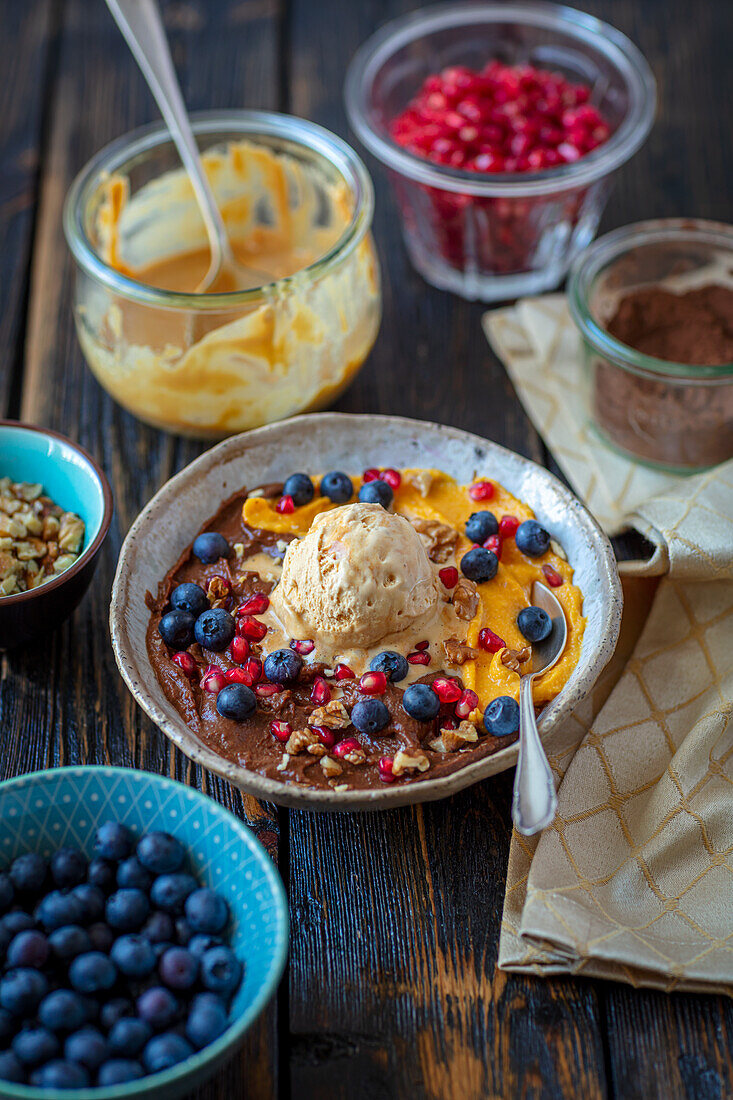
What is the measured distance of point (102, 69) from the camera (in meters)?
3.98

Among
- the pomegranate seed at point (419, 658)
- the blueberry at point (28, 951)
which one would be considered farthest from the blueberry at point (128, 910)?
the pomegranate seed at point (419, 658)

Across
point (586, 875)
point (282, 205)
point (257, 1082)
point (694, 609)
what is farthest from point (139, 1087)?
point (282, 205)

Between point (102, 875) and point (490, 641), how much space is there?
2.92 feet

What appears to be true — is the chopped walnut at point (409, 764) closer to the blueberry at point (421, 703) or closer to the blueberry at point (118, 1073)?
the blueberry at point (421, 703)

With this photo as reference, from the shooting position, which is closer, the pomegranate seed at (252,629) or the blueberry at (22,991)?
the blueberry at (22,991)

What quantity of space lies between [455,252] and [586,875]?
1981 millimetres

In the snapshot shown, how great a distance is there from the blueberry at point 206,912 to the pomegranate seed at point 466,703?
59 centimetres

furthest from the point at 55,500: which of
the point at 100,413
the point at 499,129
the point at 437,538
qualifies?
the point at 499,129

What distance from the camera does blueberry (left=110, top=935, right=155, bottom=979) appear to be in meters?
Result: 1.71

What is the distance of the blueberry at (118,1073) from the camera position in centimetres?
158

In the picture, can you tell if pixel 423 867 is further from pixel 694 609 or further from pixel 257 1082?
pixel 694 609

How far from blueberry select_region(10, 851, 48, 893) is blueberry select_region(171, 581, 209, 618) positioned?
2.02 feet

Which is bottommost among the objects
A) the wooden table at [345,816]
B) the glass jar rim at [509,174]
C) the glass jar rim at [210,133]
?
the wooden table at [345,816]

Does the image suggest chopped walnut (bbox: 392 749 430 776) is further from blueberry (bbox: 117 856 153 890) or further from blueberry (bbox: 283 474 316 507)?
blueberry (bbox: 283 474 316 507)
